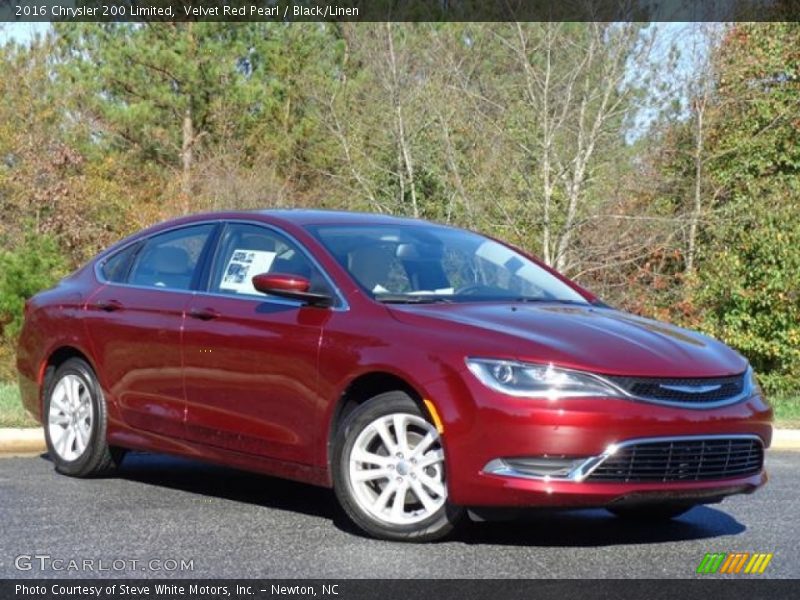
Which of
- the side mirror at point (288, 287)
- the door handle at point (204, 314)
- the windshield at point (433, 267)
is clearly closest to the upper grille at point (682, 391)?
the windshield at point (433, 267)

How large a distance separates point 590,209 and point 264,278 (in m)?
22.4

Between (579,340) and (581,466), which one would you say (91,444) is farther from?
(581,466)

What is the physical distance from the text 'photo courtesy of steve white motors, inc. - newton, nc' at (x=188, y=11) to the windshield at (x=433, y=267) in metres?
31.3

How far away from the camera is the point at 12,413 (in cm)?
1167

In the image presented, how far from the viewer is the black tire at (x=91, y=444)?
8.88 metres

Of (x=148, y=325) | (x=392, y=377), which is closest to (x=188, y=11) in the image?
(x=148, y=325)

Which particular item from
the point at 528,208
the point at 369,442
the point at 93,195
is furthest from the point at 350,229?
the point at 93,195

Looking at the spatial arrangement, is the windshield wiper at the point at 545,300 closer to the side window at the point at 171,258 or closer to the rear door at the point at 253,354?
the rear door at the point at 253,354

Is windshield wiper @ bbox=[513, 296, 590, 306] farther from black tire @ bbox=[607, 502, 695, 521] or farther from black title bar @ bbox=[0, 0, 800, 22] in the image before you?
black title bar @ bbox=[0, 0, 800, 22]

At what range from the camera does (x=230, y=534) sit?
714 cm

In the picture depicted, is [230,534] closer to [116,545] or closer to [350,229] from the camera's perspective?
[116,545]

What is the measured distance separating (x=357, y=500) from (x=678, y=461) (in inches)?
60.6

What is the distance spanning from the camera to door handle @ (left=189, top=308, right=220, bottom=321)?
8.02 metres
